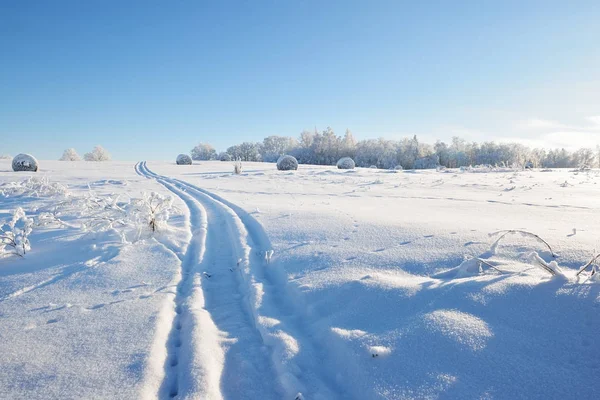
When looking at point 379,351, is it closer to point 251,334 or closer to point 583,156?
point 251,334

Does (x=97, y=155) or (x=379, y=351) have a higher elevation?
(x=97, y=155)

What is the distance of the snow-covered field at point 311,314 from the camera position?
1.72 meters

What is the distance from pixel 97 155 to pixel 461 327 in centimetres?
5100

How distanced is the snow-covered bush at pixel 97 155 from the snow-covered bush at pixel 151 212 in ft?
150

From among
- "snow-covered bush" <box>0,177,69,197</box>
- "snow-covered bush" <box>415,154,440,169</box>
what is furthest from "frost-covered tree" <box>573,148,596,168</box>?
"snow-covered bush" <box>0,177,69,197</box>

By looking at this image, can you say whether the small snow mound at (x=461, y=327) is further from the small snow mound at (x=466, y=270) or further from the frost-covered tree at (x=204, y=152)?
the frost-covered tree at (x=204, y=152)

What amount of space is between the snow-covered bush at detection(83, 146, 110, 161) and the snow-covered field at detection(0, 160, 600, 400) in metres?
46.0

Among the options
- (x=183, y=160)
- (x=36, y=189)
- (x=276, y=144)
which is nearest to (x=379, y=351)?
(x=36, y=189)

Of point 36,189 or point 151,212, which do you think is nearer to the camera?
point 151,212

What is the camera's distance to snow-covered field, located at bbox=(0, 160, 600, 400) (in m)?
1.72

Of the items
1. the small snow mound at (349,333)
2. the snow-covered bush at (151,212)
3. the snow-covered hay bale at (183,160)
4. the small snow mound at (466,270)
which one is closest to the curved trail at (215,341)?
the small snow mound at (349,333)

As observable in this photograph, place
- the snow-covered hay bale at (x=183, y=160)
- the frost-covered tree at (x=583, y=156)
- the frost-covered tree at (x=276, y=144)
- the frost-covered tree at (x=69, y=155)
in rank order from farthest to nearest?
1. the frost-covered tree at (x=276, y=144)
2. the frost-covered tree at (x=69, y=155)
3. the frost-covered tree at (x=583, y=156)
4. the snow-covered hay bale at (x=183, y=160)

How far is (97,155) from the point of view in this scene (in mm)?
43031

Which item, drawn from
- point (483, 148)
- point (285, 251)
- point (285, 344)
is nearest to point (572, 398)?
point (285, 344)
